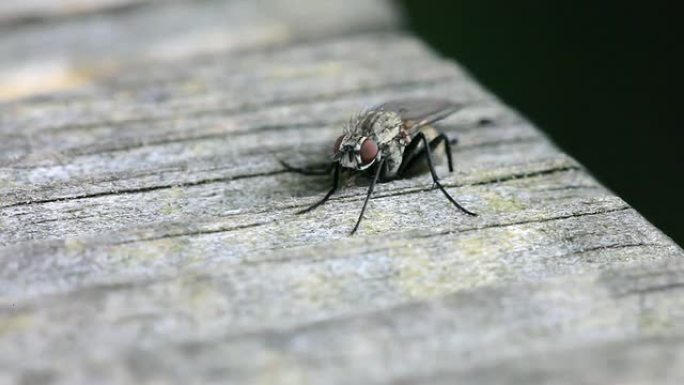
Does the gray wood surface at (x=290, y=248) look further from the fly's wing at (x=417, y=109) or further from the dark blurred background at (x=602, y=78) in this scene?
the dark blurred background at (x=602, y=78)

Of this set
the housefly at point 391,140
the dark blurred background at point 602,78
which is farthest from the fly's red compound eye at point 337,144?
the dark blurred background at point 602,78

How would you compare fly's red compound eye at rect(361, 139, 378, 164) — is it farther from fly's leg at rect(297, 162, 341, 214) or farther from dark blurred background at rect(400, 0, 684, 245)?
dark blurred background at rect(400, 0, 684, 245)

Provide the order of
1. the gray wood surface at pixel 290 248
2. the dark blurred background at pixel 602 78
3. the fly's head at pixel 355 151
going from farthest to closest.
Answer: the dark blurred background at pixel 602 78 < the fly's head at pixel 355 151 < the gray wood surface at pixel 290 248

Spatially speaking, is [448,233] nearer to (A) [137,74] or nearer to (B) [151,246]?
(B) [151,246]

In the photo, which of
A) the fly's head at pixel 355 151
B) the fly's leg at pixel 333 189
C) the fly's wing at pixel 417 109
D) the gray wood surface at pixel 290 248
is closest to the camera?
the gray wood surface at pixel 290 248

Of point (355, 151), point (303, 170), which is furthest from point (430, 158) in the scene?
point (303, 170)

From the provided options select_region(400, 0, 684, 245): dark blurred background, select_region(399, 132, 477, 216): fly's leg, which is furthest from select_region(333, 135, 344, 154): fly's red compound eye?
select_region(400, 0, 684, 245): dark blurred background

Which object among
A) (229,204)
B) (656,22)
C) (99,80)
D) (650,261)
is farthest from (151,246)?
(656,22)
